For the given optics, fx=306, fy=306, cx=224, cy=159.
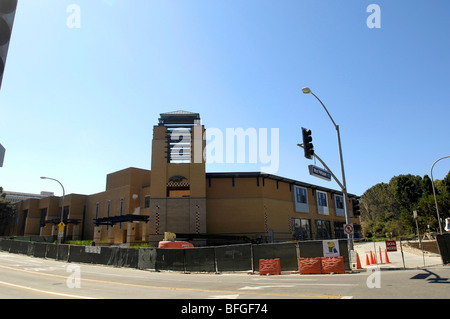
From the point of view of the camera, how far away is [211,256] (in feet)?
68.5

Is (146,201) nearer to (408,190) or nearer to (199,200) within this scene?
(199,200)

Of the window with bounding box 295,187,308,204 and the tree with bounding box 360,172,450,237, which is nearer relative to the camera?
the window with bounding box 295,187,308,204

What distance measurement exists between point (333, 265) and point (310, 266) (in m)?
1.26

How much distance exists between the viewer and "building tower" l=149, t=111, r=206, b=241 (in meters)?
35.1

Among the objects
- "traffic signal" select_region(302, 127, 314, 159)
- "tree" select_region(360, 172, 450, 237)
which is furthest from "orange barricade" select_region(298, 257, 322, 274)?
"tree" select_region(360, 172, 450, 237)

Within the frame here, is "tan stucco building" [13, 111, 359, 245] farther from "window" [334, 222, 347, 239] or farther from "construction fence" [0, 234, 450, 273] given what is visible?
"construction fence" [0, 234, 450, 273]

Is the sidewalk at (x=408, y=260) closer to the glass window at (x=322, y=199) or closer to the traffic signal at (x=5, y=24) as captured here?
the traffic signal at (x=5, y=24)

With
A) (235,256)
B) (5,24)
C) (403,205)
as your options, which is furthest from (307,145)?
(403,205)

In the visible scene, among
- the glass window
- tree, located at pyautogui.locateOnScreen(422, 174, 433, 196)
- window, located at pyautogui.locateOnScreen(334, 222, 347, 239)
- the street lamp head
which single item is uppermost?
tree, located at pyautogui.locateOnScreen(422, 174, 433, 196)

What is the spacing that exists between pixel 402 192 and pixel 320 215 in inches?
1132

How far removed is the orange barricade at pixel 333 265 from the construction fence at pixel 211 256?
0.72m

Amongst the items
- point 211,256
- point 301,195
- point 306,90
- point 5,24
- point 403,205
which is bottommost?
point 211,256

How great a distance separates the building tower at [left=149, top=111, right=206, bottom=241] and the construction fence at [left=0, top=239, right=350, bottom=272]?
30.5 ft
